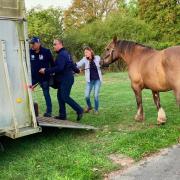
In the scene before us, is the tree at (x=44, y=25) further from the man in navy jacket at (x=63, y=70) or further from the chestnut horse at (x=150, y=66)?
the man in navy jacket at (x=63, y=70)

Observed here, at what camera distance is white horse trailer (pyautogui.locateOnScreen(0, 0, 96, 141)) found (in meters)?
6.98

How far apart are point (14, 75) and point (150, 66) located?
11.3 feet

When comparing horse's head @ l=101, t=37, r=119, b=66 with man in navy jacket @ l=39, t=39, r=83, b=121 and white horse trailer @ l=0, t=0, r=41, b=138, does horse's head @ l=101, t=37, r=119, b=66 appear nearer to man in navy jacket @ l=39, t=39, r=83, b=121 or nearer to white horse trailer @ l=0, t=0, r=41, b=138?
man in navy jacket @ l=39, t=39, r=83, b=121

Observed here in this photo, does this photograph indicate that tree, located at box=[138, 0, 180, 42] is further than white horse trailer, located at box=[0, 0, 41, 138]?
Yes

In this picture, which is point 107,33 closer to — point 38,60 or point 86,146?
point 38,60

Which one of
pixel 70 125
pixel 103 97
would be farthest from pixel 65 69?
pixel 103 97

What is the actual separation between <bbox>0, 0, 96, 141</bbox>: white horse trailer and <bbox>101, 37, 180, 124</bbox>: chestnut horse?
3.07m

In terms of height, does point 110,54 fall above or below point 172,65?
above

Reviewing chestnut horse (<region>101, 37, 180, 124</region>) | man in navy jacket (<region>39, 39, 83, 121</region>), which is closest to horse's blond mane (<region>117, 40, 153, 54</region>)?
chestnut horse (<region>101, 37, 180, 124</region>)

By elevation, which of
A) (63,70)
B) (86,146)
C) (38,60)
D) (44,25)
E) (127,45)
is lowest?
(86,146)

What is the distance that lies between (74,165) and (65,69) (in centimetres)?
318

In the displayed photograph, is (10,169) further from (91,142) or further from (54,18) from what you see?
(54,18)

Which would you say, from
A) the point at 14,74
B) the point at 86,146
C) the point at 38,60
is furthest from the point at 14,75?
the point at 38,60

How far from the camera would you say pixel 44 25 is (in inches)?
1318
